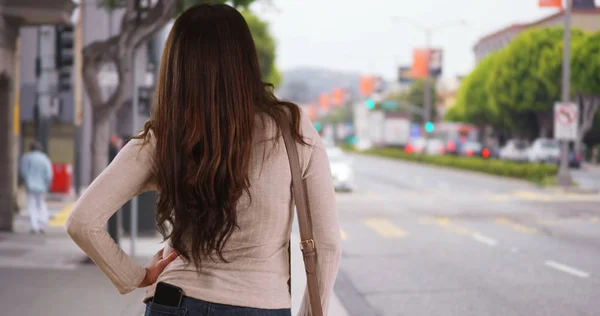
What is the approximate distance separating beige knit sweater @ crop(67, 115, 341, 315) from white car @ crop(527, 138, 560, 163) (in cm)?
5194

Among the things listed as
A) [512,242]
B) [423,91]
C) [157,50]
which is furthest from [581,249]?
[423,91]

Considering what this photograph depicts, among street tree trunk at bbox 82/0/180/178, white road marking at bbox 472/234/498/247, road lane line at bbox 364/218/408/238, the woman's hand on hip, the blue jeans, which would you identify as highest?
street tree trunk at bbox 82/0/180/178

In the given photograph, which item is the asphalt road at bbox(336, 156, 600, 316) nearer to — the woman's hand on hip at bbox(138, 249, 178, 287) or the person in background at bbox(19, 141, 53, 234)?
the person in background at bbox(19, 141, 53, 234)

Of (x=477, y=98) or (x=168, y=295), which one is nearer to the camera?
(x=168, y=295)

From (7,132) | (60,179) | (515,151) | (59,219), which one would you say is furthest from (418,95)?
(7,132)

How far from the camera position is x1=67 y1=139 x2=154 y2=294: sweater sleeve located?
2404 mm

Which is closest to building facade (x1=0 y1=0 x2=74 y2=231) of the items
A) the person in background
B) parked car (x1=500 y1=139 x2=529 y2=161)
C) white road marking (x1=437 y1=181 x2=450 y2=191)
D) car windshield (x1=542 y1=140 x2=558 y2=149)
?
the person in background

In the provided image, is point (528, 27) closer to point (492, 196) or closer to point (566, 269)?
point (492, 196)

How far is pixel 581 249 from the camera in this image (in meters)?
14.1

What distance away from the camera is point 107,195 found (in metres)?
2.41

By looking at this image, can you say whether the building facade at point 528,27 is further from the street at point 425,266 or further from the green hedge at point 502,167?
the street at point 425,266

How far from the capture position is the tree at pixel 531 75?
6125cm

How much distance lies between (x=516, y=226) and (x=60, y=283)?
35.1ft

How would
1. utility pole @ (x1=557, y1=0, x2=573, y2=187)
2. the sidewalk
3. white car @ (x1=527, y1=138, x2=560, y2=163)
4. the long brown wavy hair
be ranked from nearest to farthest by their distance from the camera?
the long brown wavy hair → the sidewalk → utility pole @ (x1=557, y1=0, x2=573, y2=187) → white car @ (x1=527, y1=138, x2=560, y2=163)
